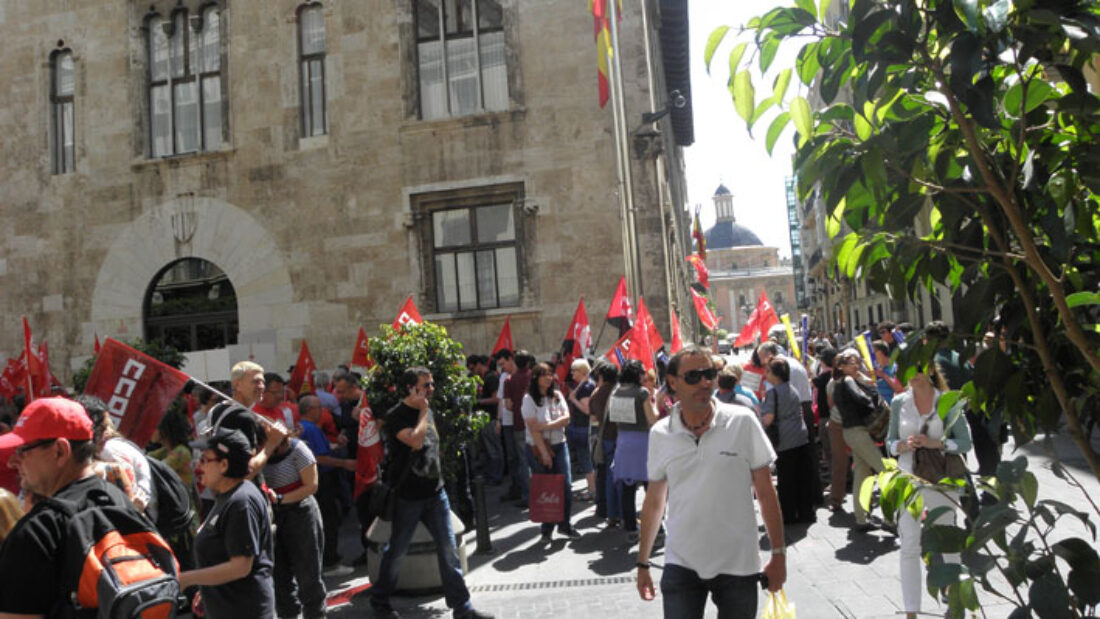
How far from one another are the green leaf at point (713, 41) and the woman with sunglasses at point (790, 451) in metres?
7.84

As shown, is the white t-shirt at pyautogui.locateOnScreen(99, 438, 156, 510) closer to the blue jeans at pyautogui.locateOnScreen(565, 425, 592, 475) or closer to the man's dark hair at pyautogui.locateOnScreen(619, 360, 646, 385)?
the man's dark hair at pyautogui.locateOnScreen(619, 360, 646, 385)

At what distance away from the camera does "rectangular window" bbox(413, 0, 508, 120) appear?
54.1 feet

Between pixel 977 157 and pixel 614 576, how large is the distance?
20.7 ft

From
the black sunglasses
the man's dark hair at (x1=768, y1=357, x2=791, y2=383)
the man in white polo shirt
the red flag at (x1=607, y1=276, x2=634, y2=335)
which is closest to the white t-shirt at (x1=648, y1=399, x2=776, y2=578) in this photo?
the man in white polo shirt

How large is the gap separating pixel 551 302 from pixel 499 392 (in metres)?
3.55

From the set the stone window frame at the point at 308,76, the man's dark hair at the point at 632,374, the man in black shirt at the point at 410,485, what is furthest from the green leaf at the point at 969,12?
the stone window frame at the point at 308,76

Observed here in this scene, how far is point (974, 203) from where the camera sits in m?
2.23

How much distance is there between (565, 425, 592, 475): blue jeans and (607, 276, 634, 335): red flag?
8.04 feet

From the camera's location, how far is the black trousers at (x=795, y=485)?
9422 millimetres

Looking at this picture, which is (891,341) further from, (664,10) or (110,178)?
(664,10)

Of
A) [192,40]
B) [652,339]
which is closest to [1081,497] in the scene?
[652,339]

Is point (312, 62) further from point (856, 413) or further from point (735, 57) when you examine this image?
point (735, 57)

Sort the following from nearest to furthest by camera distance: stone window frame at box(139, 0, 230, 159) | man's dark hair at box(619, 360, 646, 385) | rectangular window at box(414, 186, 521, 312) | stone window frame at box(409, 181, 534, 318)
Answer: man's dark hair at box(619, 360, 646, 385) < stone window frame at box(409, 181, 534, 318) < rectangular window at box(414, 186, 521, 312) < stone window frame at box(139, 0, 230, 159)

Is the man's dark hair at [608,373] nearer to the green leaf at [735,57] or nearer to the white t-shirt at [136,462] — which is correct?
the white t-shirt at [136,462]
